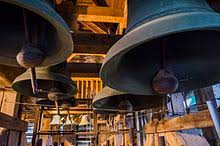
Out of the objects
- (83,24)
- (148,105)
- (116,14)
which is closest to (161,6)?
(148,105)

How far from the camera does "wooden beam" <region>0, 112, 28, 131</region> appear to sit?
66.7 inches

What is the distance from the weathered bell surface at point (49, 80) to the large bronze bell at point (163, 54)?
0.50 m

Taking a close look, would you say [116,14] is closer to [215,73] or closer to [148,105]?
[148,105]

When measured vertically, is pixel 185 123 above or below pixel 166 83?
below

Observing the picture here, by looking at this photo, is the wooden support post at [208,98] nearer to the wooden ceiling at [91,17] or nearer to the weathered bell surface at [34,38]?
the wooden ceiling at [91,17]

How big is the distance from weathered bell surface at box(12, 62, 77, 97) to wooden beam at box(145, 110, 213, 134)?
0.81m

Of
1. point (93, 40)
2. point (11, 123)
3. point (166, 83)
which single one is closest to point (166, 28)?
point (166, 83)

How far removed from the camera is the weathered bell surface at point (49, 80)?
1.41m

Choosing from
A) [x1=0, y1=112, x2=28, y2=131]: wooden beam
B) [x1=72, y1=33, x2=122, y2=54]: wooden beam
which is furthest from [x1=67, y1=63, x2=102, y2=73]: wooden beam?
[x1=0, y1=112, x2=28, y2=131]: wooden beam

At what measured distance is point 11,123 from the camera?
1.86m

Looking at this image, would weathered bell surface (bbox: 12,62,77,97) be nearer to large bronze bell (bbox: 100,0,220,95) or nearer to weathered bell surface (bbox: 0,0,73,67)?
weathered bell surface (bbox: 0,0,73,67)

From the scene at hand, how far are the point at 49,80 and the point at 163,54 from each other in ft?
2.90

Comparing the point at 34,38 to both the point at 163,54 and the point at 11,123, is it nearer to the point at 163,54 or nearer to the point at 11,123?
the point at 163,54

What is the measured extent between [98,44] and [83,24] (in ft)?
4.51
